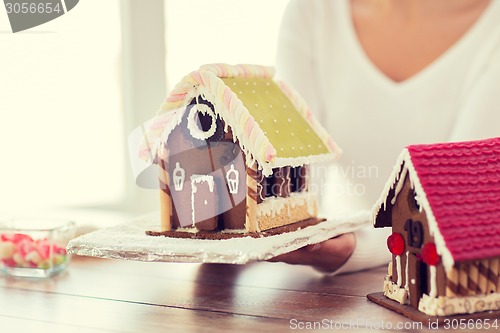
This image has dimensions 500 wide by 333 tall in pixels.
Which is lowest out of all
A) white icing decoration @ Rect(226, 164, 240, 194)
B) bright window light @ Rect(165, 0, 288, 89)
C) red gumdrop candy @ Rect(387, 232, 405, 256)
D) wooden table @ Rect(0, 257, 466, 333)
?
wooden table @ Rect(0, 257, 466, 333)

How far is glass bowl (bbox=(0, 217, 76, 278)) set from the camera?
1215mm

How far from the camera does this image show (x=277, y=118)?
1153 millimetres

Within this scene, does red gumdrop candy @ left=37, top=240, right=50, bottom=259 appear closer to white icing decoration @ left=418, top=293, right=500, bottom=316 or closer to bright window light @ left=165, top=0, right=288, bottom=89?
white icing decoration @ left=418, top=293, right=500, bottom=316

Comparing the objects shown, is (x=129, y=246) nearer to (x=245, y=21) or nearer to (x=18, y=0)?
(x=245, y=21)

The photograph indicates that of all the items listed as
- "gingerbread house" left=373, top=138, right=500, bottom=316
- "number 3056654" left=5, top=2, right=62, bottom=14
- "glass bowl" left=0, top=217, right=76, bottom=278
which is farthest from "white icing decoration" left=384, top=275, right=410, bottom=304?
"number 3056654" left=5, top=2, right=62, bottom=14

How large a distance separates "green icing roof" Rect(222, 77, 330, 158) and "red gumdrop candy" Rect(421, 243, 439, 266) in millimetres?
280

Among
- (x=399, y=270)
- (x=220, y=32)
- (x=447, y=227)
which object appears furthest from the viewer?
(x=220, y=32)

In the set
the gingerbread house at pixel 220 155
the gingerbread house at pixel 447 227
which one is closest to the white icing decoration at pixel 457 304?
the gingerbread house at pixel 447 227

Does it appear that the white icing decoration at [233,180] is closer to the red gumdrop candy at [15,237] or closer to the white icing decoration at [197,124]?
the white icing decoration at [197,124]

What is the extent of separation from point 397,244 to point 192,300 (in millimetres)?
314

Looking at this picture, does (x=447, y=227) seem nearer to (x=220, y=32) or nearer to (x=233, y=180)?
(x=233, y=180)

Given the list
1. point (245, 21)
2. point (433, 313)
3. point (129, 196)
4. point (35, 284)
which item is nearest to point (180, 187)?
point (35, 284)

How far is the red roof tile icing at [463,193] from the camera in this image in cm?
86

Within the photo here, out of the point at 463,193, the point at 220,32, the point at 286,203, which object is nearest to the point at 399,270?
the point at 463,193
